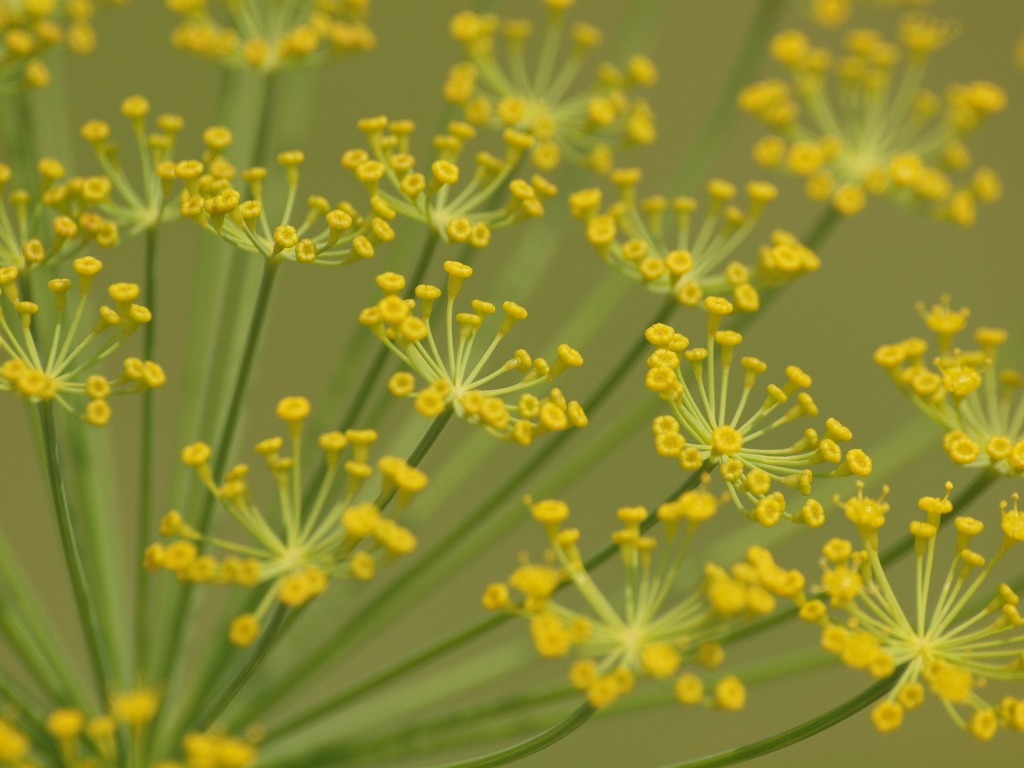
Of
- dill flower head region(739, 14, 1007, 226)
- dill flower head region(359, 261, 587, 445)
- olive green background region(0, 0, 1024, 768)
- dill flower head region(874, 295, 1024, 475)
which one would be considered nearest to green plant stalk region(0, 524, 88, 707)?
dill flower head region(359, 261, 587, 445)

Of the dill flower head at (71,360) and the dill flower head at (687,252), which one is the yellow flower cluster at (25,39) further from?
the dill flower head at (687,252)

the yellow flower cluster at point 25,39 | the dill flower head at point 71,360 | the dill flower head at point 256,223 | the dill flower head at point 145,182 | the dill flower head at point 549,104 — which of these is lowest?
the dill flower head at point 71,360

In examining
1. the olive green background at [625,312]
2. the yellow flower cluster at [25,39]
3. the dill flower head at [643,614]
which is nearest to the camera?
the dill flower head at [643,614]

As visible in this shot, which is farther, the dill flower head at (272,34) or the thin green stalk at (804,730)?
the dill flower head at (272,34)

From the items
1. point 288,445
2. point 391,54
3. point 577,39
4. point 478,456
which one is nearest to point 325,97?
point 391,54

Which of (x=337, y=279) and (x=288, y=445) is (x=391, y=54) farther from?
(x=288, y=445)

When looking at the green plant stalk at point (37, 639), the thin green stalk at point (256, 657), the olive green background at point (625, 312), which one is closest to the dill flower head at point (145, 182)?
the green plant stalk at point (37, 639)

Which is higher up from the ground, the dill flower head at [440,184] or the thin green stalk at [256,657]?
the dill flower head at [440,184]
